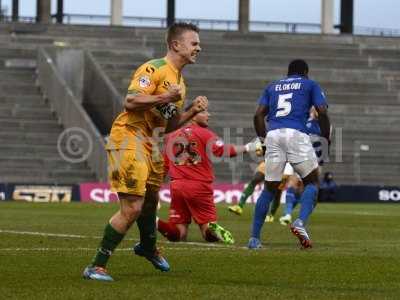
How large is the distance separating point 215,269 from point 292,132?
14.1ft

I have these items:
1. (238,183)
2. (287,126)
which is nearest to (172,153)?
(287,126)

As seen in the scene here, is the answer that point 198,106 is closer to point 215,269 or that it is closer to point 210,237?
point 215,269

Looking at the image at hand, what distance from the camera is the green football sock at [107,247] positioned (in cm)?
1080

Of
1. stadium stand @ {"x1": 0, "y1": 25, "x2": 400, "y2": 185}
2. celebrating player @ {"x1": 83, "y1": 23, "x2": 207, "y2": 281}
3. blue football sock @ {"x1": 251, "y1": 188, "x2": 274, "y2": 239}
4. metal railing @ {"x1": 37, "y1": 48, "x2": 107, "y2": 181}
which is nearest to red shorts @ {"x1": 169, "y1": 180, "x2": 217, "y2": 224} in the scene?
blue football sock @ {"x1": 251, "y1": 188, "x2": 274, "y2": 239}

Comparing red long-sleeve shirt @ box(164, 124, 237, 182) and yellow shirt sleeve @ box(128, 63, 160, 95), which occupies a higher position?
yellow shirt sleeve @ box(128, 63, 160, 95)

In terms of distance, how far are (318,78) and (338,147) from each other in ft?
17.4

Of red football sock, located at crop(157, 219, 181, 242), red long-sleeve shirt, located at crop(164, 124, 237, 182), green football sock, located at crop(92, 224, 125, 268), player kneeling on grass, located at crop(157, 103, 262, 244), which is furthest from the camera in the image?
red long-sleeve shirt, located at crop(164, 124, 237, 182)

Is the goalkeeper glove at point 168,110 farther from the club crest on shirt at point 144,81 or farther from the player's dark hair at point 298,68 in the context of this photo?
the player's dark hair at point 298,68

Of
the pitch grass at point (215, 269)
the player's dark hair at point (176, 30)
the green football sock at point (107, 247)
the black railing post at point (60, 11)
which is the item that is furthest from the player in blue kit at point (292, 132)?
the black railing post at point (60, 11)

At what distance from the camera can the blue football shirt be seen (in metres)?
15.9

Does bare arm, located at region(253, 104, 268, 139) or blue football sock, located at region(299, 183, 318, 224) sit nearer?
blue football sock, located at region(299, 183, 318, 224)

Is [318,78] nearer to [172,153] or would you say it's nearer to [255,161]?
[255,161]

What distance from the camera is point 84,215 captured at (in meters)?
25.5

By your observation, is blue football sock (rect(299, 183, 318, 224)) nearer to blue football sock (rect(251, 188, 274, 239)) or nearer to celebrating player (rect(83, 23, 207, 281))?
blue football sock (rect(251, 188, 274, 239))
